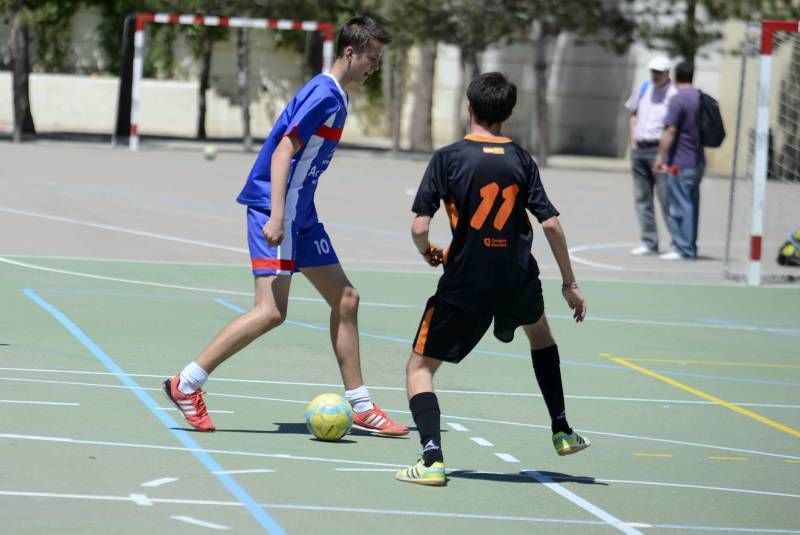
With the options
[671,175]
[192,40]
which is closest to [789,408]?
[671,175]

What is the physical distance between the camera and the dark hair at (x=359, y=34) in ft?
25.2

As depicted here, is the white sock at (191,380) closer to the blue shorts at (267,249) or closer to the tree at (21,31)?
the blue shorts at (267,249)

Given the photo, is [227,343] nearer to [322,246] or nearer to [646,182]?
[322,246]

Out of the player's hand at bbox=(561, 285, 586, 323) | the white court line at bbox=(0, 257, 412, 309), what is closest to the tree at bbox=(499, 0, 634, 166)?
the white court line at bbox=(0, 257, 412, 309)

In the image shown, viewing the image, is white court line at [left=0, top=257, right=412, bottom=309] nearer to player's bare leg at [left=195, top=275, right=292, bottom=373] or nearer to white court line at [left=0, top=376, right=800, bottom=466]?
white court line at [left=0, top=376, right=800, bottom=466]

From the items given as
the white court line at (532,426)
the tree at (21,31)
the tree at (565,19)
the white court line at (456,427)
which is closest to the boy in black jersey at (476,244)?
the white court line at (456,427)

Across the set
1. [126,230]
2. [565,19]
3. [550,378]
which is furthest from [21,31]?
[550,378]

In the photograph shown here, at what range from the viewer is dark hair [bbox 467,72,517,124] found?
682 cm

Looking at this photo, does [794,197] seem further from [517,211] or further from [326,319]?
[517,211]

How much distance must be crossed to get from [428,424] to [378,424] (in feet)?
3.91

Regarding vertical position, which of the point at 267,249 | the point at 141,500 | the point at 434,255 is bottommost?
the point at 141,500

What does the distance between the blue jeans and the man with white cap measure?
195 mm

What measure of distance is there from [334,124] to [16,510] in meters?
2.58

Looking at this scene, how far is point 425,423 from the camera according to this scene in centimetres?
682
